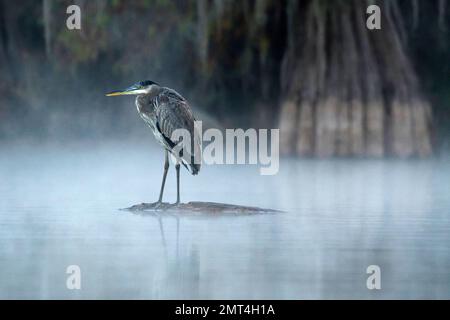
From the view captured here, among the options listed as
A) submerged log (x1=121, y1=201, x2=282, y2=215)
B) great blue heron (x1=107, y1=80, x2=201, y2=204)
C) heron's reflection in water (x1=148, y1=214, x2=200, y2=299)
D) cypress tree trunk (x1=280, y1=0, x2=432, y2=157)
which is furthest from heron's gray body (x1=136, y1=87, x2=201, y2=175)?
cypress tree trunk (x1=280, y1=0, x2=432, y2=157)

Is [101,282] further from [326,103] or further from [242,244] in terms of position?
[326,103]

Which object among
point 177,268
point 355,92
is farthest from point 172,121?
point 355,92

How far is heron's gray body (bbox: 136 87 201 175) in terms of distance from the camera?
27.8ft

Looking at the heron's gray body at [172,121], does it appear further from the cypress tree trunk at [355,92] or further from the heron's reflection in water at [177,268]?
the cypress tree trunk at [355,92]

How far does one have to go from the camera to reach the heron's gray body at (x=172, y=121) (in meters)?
8.48

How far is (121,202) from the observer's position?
30.3ft

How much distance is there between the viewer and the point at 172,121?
336 inches

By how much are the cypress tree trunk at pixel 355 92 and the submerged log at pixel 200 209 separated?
19.6 feet

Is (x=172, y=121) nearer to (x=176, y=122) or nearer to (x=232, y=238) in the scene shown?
(x=176, y=122)

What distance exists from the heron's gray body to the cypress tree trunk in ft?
19.2

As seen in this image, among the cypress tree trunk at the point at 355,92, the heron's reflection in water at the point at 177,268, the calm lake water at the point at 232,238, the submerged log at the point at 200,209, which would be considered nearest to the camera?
the heron's reflection in water at the point at 177,268

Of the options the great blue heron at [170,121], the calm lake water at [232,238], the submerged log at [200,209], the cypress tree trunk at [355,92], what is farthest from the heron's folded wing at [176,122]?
the cypress tree trunk at [355,92]

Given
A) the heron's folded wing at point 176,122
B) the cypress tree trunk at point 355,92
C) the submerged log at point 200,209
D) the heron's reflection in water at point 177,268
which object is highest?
the cypress tree trunk at point 355,92

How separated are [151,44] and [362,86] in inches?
145
